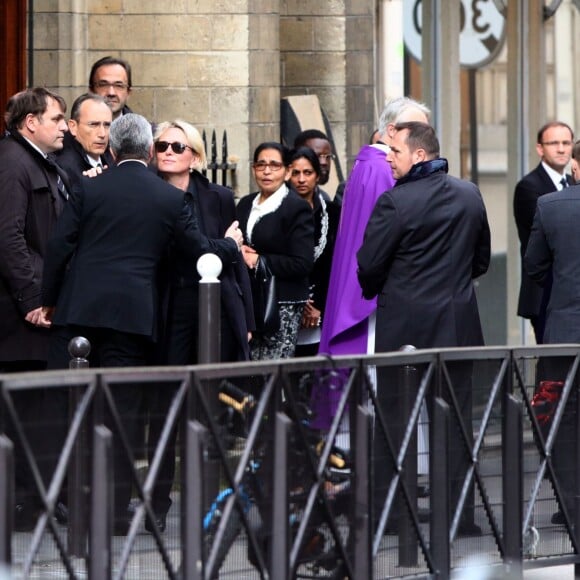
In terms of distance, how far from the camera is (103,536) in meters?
6.27

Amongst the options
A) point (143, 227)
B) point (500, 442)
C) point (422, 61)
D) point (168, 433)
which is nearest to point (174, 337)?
point (143, 227)

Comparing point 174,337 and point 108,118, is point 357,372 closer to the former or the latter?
point 174,337

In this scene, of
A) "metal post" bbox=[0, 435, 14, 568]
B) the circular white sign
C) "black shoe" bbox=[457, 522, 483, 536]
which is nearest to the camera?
"metal post" bbox=[0, 435, 14, 568]

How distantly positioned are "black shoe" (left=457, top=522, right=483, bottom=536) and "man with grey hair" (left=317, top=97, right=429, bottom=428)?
202cm

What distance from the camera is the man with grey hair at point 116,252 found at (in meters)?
8.55

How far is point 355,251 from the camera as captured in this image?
967 cm

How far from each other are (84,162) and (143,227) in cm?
122

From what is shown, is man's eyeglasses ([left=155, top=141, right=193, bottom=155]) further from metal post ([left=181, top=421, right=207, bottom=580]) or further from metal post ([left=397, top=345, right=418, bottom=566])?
metal post ([left=181, top=421, right=207, bottom=580])

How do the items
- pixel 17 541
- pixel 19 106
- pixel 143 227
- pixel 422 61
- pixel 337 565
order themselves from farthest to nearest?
1. pixel 422 61
2. pixel 19 106
3. pixel 143 227
4. pixel 337 565
5. pixel 17 541

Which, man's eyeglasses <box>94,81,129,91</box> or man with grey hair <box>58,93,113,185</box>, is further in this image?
man's eyeglasses <box>94,81,129,91</box>

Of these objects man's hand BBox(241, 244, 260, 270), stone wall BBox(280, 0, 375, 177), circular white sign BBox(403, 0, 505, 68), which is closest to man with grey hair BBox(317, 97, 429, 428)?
man's hand BBox(241, 244, 260, 270)

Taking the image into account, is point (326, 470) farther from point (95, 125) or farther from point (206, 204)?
point (95, 125)

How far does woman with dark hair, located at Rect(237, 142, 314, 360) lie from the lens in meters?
10.3

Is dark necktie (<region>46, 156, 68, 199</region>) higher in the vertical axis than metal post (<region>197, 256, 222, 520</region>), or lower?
higher
